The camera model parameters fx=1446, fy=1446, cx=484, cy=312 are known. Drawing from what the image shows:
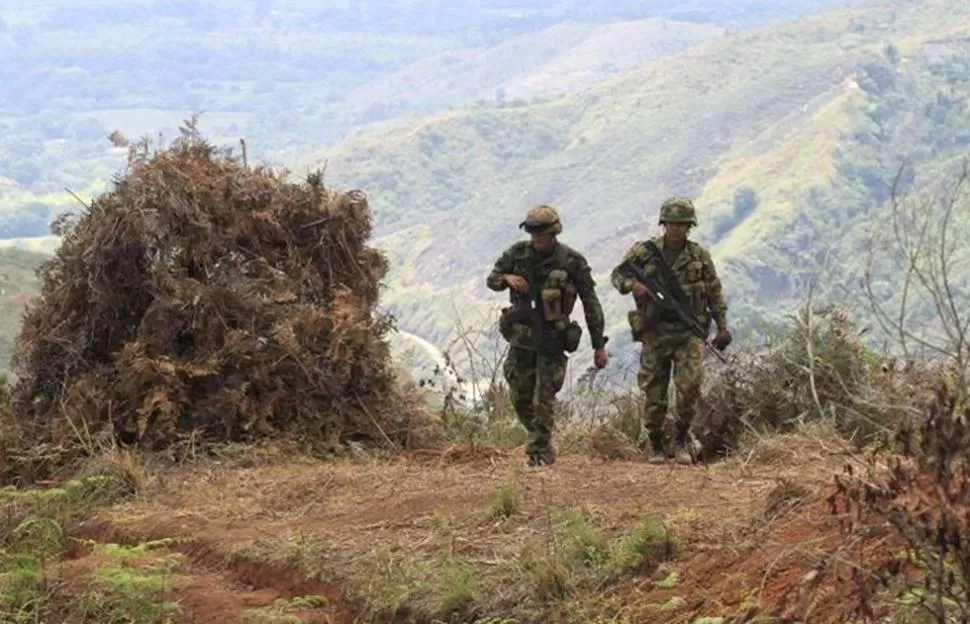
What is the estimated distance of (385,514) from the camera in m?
7.78

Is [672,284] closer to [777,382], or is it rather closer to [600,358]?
[600,358]

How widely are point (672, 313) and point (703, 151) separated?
119546 mm

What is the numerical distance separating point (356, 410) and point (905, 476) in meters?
7.04

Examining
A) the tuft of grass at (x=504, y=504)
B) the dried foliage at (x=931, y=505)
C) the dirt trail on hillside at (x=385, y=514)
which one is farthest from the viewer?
the tuft of grass at (x=504, y=504)

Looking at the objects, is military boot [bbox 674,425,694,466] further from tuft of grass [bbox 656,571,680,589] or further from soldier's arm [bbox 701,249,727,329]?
tuft of grass [bbox 656,571,680,589]

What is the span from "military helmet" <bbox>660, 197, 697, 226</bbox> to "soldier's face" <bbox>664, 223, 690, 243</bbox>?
45 mm

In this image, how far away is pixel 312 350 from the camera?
10477mm

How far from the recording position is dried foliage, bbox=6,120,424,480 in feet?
33.0

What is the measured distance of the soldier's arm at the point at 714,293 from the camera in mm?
9516

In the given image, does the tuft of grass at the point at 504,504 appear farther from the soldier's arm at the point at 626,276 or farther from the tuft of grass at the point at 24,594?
the soldier's arm at the point at 626,276

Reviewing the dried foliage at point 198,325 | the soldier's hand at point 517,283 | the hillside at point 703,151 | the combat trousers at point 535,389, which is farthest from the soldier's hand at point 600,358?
the hillside at point 703,151

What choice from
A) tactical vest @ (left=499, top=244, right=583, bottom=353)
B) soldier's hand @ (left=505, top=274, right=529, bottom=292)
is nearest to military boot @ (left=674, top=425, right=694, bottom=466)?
tactical vest @ (left=499, top=244, right=583, bottom=353)

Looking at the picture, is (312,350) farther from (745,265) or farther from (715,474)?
(745,265)

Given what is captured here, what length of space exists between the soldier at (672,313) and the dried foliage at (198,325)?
6.92 ft
